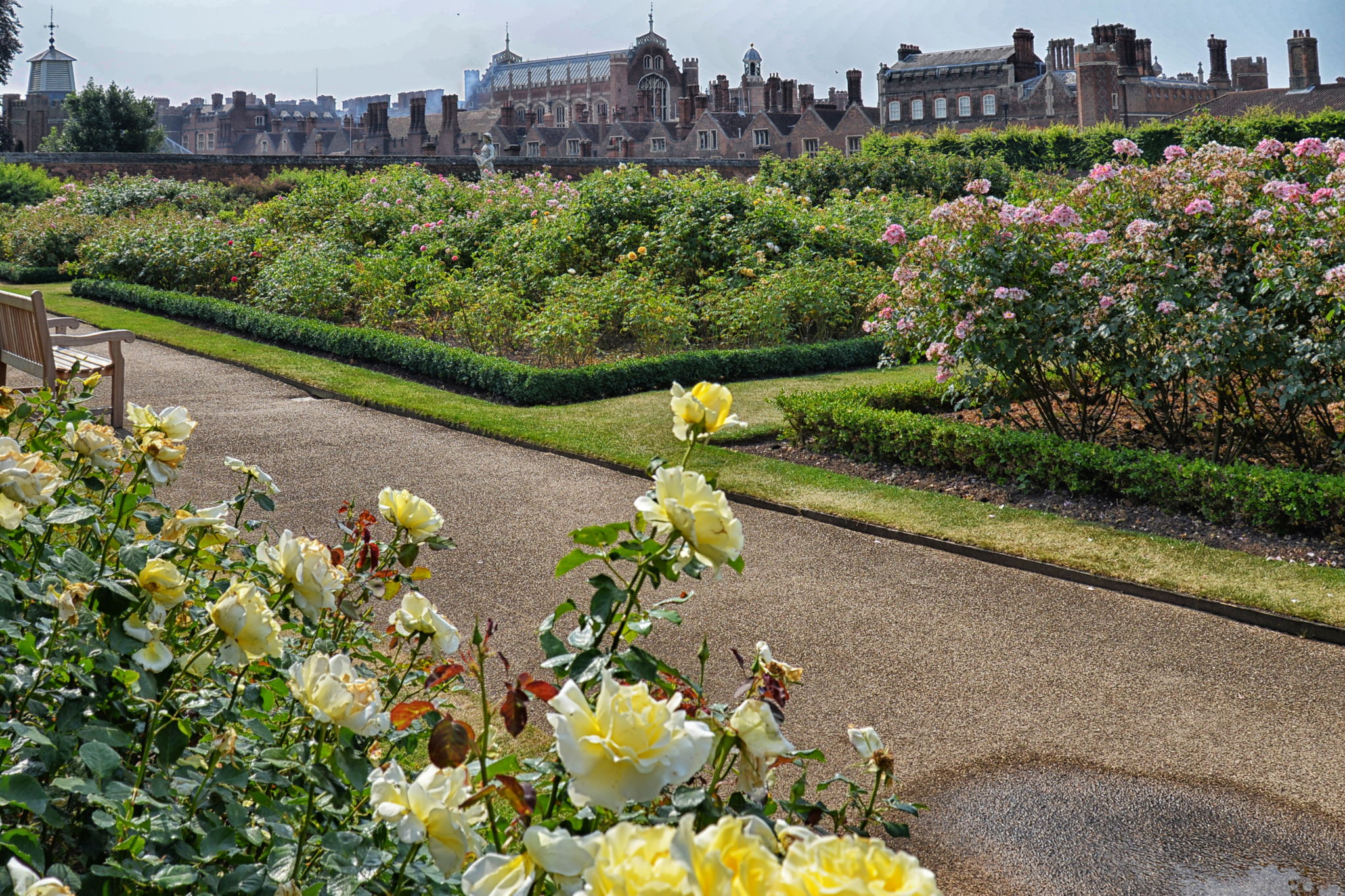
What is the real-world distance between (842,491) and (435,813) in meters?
5.70

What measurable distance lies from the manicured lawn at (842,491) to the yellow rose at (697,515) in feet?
Result: 14.0

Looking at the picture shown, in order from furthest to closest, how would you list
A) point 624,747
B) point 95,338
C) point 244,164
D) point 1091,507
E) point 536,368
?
point 244,164, point 536,368, point 95,338, point 1091,507, point 624,747

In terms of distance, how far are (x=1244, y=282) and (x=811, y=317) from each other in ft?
21.2

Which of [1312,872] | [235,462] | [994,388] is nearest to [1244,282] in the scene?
[994,388]

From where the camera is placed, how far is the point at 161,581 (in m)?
1.75

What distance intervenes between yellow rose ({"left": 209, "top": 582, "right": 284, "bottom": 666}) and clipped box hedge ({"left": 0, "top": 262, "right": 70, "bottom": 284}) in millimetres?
21635

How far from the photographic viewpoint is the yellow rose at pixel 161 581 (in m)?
1.74

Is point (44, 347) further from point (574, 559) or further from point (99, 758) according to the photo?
point (574, 559)

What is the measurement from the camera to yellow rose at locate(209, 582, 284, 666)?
164 cm

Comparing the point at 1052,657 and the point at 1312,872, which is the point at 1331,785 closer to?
the point at 1312,872

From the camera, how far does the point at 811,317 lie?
12.8m

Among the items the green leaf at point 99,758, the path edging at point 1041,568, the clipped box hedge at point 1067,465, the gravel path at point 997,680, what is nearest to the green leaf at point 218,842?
the green leaf at point 99,758

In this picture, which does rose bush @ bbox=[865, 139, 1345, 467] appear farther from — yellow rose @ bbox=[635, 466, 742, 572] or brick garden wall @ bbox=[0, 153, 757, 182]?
brick garden wall @ bbox=[0, 153, 757, 182]

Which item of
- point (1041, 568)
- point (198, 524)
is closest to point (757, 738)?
point (198, 524)
